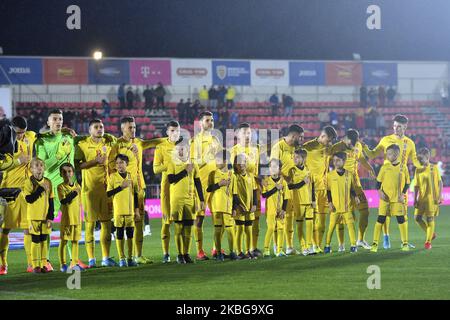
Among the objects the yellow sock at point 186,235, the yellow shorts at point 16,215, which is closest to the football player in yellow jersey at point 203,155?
the yellow sock at point 186,235

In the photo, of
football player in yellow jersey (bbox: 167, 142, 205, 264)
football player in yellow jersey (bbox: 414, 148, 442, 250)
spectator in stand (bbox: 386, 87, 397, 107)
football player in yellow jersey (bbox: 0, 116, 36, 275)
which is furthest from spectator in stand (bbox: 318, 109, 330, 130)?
football player in yellow jersey (bbox: 0, 116, 36, 275)

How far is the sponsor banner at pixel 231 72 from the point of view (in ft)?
124

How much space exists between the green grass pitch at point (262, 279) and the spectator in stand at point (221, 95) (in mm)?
21889

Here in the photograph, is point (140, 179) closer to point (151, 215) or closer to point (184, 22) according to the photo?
point (151, 215)

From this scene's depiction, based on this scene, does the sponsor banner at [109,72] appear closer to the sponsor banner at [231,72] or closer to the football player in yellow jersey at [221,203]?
the sponsor banner at [231,72]

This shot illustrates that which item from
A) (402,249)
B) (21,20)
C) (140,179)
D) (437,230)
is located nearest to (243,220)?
(140,179)

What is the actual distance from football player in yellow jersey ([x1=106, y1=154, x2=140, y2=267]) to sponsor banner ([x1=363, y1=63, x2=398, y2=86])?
92.1 ft

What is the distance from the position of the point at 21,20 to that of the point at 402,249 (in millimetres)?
26219

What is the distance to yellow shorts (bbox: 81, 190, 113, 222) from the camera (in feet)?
42.7

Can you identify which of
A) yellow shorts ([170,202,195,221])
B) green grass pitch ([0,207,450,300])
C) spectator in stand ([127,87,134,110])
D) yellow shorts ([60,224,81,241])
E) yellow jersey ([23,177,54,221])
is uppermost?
spectator in stand ([127,87,134,110])

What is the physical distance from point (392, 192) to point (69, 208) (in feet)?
17.9

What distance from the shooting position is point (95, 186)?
13109 mm

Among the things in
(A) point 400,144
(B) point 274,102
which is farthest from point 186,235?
(B) point 274,102

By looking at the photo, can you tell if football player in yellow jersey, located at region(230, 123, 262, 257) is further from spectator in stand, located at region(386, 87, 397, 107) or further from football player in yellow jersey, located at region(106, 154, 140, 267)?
spectator in stand, located at region(386, 87, 397, 107)
